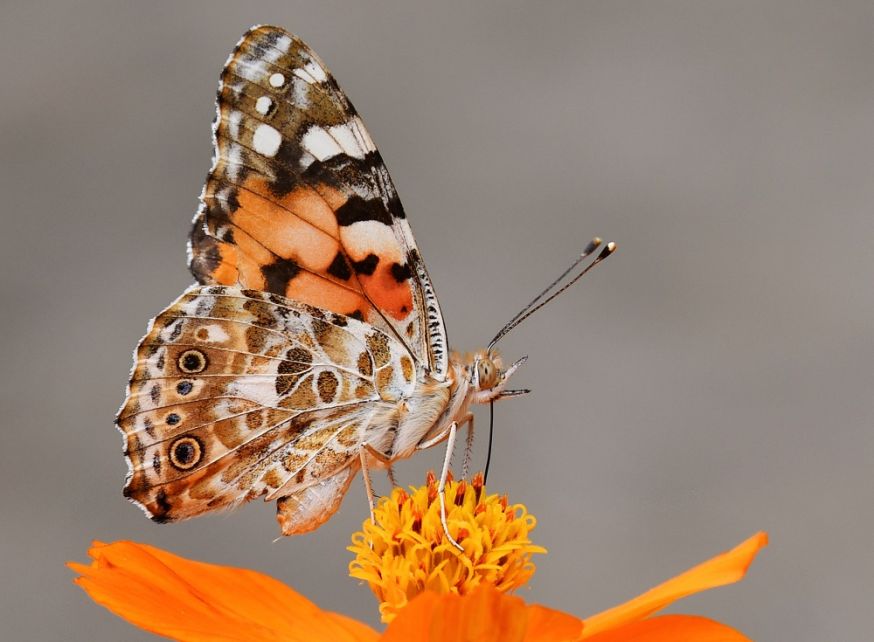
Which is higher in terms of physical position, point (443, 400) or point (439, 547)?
point (443, 400)

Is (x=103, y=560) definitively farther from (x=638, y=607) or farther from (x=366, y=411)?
(x=638, y=607)

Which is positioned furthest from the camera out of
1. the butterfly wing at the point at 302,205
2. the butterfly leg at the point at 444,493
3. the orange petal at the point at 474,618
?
the butterfly wing at the point at 302,205

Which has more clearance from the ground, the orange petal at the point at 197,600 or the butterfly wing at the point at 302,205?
the butterfly wing at the point at 302,205

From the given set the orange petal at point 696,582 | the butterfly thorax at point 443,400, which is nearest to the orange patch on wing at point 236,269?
the butterfly thorax at point 443,400

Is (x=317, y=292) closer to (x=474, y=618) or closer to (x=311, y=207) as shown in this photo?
(x=311, y=207)

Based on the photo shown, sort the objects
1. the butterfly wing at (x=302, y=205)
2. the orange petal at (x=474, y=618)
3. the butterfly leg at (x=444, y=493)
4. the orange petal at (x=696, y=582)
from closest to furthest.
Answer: the orange petal at (x=474, y=618) < the orange petal at (x=696, y=582) < the butterfly leg at (x=444, y=493) < the butterfly wing at (x=302, y=205)

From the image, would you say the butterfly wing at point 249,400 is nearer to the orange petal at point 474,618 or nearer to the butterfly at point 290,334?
the butterfly at point 290,334

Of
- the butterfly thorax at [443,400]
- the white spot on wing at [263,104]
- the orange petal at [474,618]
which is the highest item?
the white spot on wing at [263,104]

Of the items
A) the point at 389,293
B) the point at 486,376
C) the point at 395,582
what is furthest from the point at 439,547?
the point at 389,293
